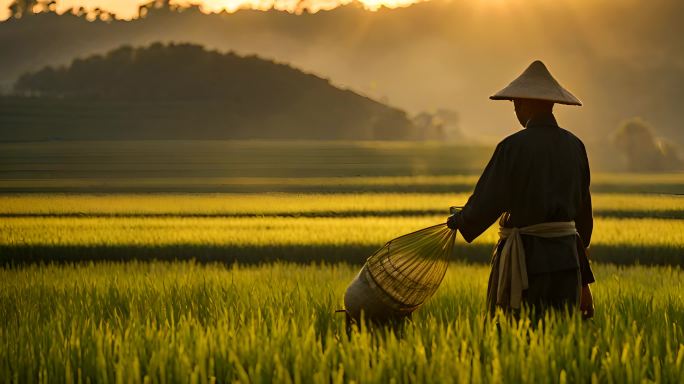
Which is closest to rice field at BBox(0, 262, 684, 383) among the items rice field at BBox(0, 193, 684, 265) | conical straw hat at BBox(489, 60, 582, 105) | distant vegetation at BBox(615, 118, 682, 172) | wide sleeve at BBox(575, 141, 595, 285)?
wide sleeve at BBox(575, 141, 595, 285)

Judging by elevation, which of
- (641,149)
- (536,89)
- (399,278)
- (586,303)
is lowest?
(586,303)

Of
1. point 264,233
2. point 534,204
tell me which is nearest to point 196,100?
point 264,233

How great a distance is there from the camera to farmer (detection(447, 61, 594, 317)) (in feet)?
15.8

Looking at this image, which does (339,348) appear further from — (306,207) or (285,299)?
(306,207)

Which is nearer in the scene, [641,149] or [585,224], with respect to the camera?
[585,224]

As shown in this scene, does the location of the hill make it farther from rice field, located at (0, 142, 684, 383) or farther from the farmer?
the farmer

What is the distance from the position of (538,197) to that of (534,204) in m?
0.04

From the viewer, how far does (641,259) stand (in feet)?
39.7

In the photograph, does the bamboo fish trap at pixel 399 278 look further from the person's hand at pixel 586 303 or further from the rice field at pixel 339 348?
the person's hand at pixel 586 303

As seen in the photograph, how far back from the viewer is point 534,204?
190 inches

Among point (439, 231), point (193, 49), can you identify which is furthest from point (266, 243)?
point (193, 49)

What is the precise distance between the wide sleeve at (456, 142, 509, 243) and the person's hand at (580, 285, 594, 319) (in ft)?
2.30

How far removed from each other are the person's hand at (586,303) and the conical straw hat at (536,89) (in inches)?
37.4

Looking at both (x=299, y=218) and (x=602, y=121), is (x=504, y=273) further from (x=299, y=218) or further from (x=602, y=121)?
(x=602, y=121)
